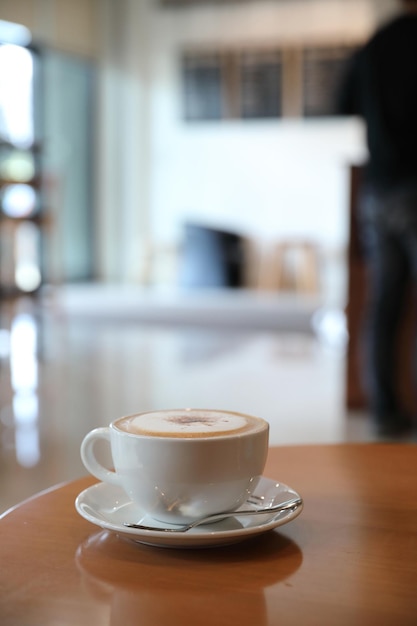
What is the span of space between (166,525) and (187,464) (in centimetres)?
5

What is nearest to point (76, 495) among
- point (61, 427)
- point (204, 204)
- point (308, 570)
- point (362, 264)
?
point (308, 570)

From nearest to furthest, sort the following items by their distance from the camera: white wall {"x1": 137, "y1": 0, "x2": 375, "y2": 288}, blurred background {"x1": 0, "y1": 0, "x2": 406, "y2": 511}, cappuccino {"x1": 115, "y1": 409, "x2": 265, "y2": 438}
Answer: cappuccino {"x1": 115, "y1": 409, "x2": 265, "y2": 438} → blurred background {"x1": 0, "y1": 0, "x2": 406, "y2": 511} → white wall {"x1": 137, "y1": 0, "x2": 375, "y2": 288}

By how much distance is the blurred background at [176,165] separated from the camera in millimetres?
5551

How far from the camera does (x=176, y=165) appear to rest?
650 centimetres

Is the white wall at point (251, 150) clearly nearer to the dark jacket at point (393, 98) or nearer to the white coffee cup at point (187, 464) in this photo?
the dark jacket at point (393, 98)

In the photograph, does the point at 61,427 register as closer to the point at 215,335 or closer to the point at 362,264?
the point at 362,264

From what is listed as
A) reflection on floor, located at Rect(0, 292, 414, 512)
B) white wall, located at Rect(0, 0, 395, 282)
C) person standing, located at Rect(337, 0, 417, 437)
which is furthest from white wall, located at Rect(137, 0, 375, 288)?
person standing, located at Rect(337, 0, 417, 437)

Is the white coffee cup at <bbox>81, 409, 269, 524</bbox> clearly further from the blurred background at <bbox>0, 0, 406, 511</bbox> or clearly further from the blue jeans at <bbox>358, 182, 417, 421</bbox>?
the blurred background at <bbox>0, 0, 406, 511</bbox>

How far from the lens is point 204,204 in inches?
254

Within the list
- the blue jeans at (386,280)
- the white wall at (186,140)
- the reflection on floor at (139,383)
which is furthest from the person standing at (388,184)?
the white wall at (186,140)

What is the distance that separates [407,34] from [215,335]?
259 centimetres

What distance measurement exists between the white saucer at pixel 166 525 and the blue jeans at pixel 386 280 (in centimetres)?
206

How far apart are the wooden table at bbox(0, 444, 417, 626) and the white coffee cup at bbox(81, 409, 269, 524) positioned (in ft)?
0.09

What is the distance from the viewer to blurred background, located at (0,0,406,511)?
18.2 feet
